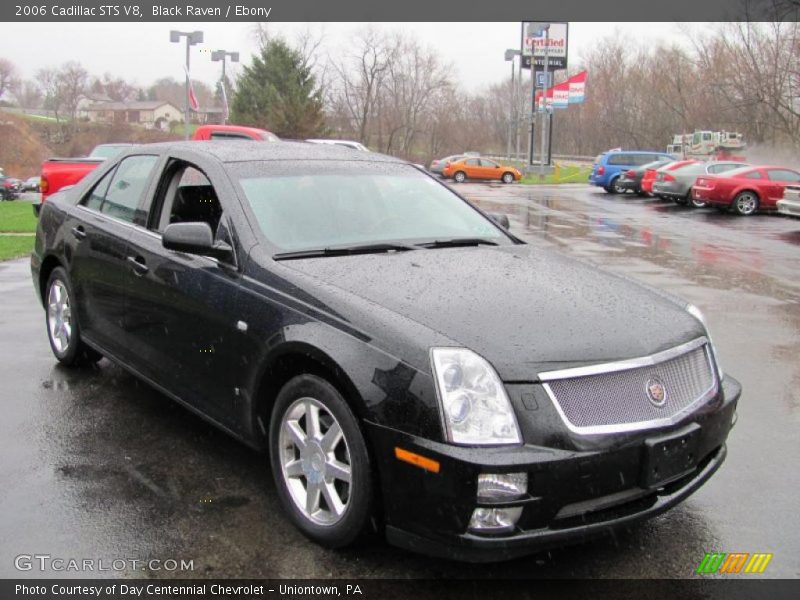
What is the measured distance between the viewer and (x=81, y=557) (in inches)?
119

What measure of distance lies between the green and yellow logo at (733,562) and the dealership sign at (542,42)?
4137cm

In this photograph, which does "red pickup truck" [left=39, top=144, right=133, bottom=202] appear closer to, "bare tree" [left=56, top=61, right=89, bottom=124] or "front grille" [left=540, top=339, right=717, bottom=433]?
"front grille" [left=540, top=339, right=717, bottom=433]

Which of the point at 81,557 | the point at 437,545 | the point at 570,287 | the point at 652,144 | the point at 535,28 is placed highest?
the point at 535,28

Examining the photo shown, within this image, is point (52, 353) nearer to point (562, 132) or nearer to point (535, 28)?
point (535, 28)

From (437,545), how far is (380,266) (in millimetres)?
1360

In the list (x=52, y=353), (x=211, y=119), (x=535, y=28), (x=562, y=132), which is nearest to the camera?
(x=52, y=353)

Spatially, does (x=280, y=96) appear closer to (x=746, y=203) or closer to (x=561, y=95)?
(x=561, y=95)

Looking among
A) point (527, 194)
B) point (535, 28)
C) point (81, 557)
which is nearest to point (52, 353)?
point (81, 557)

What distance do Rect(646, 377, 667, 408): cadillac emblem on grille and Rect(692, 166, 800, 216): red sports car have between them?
21270mm

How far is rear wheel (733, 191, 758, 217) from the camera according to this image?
2200cm

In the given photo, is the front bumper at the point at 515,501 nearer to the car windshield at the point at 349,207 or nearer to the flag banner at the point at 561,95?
the car windshield at the point at 349,207

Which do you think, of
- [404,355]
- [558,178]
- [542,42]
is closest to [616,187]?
[558,178]

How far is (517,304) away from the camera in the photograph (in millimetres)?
3168

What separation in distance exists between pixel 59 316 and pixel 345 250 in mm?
2908
